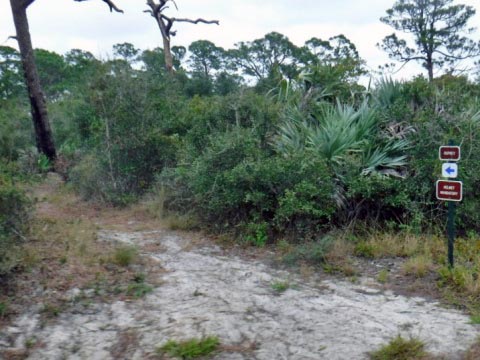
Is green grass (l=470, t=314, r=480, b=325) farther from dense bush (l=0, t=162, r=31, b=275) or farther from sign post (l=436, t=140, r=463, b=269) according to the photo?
dense bush (l=0, t=162, r=31, b=275)

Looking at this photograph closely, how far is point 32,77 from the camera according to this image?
16422mm

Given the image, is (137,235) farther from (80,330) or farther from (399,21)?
(399,21)

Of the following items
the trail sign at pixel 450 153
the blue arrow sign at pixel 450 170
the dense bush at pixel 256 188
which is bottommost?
the dense bush at pixel 256 188

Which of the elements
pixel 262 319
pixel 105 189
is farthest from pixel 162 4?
pixel 262 319

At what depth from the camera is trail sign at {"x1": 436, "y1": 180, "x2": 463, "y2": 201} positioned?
6.69 meters

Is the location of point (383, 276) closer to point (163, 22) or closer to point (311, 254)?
point (311, 254)

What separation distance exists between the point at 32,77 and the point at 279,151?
32.2 ft

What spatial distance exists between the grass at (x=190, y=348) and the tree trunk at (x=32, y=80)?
44.2 feet

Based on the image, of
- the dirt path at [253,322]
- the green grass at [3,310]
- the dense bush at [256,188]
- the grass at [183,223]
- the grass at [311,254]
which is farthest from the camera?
the grass at [183,223]

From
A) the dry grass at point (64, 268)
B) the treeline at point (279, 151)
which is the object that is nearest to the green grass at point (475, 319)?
the treeline at point (279, 151)

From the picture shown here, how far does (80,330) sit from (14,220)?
194 cm

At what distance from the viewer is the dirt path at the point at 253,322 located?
16.4 feet

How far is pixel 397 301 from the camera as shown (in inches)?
244

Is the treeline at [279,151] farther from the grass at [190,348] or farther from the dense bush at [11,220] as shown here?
the grass at [190,348]
